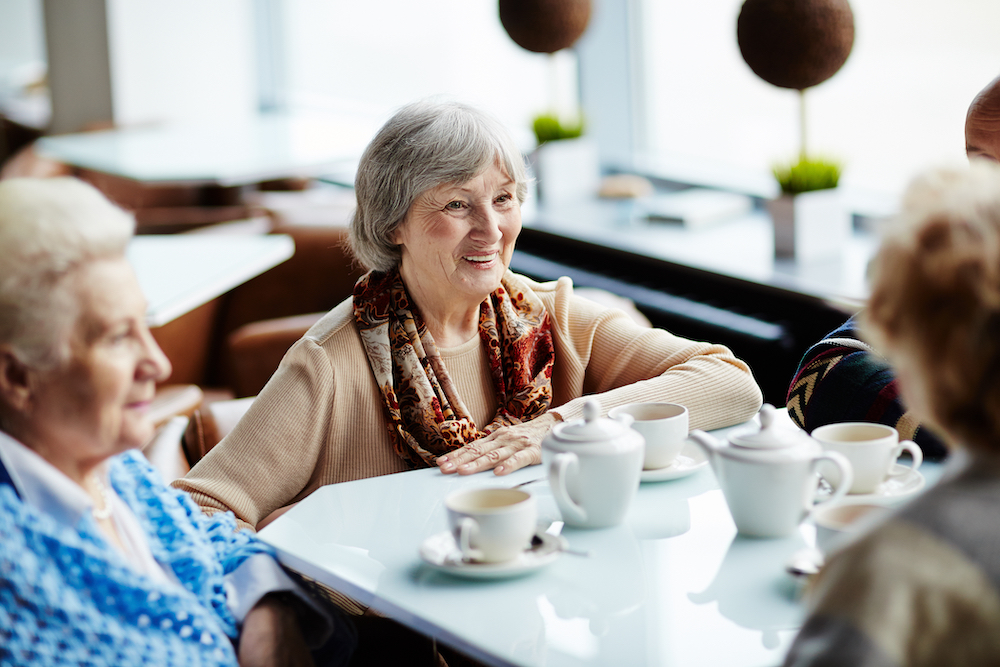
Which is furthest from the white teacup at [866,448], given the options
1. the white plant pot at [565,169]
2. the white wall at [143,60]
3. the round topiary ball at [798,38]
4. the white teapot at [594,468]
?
the white wall at [143,60]

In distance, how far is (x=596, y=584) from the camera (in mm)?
1142

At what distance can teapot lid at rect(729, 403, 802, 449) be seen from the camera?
1.17 metres

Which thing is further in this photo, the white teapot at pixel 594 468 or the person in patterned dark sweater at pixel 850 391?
the person in patterned dark sweater at pixel 850 391

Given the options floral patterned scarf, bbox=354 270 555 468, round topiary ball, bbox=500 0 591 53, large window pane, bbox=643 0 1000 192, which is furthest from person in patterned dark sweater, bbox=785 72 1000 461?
round topiary ball, bbox=500 0 591 53

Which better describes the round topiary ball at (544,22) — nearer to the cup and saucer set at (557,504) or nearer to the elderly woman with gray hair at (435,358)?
the elderly woman with gray hair at (435,358)

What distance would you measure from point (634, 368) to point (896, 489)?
2.09 ft

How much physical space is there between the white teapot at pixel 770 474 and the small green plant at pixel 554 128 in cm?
279

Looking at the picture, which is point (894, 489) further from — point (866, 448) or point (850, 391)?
point (850, 391)

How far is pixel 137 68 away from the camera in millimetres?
6348

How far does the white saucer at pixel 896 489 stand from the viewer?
123 cm

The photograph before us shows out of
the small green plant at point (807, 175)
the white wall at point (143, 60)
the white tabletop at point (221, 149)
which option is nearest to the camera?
the small green plant at point (807, 175)

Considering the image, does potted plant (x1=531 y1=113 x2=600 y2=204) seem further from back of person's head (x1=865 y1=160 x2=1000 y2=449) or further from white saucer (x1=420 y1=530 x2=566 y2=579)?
back of person's head (x1=865 y1=160 x2=1000 y2=449)

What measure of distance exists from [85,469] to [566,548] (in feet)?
1.78

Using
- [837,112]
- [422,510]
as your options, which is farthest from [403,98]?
[422,510]
